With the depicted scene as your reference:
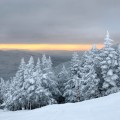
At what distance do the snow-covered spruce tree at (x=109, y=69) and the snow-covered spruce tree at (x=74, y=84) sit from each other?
939cm

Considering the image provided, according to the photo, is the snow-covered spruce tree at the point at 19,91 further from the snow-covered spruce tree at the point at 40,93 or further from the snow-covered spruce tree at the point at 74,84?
the snow-covered spruce tree at the point at 74,84

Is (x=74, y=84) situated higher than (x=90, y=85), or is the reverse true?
(x=90, y=85)

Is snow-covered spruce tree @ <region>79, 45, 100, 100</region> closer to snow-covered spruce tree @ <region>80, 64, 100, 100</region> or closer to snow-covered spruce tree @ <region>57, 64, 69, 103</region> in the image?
snow-covered spruce tree @ <region>80, 64, 100, 100</region>

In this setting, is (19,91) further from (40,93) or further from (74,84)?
(74,84)

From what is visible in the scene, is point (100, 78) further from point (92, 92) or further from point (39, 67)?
point (39, 67)

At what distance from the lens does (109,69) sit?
164 feet

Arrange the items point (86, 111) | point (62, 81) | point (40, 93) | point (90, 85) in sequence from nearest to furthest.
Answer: point (86, 111) → point (90, 85) → point (40, 93) → point (62, 81)

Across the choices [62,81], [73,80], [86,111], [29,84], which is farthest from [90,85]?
[86,111]

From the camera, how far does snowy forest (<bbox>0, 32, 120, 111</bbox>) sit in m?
50.3

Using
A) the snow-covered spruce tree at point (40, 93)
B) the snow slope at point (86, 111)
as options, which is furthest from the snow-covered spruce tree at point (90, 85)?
the snow slope at point (86, 111)

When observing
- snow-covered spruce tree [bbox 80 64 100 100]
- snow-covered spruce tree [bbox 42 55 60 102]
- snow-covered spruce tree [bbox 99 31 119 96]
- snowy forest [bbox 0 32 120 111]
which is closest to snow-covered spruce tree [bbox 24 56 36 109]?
snowy forest [bbox 0 32 120 111]

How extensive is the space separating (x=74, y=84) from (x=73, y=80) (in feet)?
3.09

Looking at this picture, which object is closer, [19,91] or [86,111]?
[86,111]

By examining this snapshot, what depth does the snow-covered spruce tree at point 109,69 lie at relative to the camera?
→ 4888cm
